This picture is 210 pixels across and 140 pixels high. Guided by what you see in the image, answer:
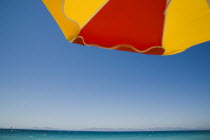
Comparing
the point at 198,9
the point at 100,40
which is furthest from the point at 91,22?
the point at 198,9

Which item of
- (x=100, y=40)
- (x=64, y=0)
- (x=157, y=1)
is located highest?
(x=157, y=1)

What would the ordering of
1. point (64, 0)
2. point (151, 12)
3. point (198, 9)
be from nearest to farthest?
point (64, 0)
point (198, 9)
point (151, 12)

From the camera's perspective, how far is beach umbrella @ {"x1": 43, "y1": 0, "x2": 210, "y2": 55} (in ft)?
4.49

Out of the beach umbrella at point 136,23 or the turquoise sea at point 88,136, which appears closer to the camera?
the beach umbrella at point 136,23

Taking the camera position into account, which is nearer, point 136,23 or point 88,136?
point 136,23

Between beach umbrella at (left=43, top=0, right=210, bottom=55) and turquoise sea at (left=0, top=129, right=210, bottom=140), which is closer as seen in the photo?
beach umbrella at (left=43, top=0, right=210, bottom=55)

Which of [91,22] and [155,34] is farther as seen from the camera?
[155,34]

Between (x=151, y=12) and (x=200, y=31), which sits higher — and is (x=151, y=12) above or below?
above

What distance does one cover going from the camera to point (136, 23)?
1.53 meters

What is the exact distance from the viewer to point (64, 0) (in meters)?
1.27

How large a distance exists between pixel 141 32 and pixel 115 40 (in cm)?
22

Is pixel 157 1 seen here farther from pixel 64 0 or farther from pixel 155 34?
pixel 64 0

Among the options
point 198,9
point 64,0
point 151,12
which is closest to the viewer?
point 64,0

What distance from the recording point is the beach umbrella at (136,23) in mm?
1367
